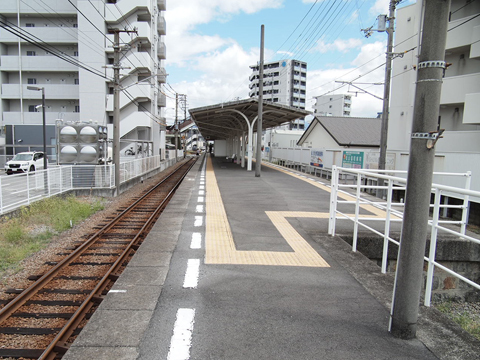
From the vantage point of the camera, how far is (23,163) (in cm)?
2548

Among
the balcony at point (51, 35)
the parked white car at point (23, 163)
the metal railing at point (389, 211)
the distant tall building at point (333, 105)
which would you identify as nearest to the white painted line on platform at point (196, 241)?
the metal railing at point (389, 211)

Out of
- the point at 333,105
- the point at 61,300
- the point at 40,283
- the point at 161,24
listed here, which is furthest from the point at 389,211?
the point at 333,105

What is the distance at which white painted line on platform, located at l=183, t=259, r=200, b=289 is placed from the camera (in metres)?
4.24

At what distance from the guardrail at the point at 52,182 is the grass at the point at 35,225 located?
39 cm

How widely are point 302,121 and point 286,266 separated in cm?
8361

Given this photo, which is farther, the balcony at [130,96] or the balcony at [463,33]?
the balcony at [130,96]

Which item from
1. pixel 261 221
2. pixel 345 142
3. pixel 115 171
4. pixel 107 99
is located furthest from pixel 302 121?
pixel 261 221

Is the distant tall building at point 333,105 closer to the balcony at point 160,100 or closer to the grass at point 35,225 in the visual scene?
the balcony at point 160,100

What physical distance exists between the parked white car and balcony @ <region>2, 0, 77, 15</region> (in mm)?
15928

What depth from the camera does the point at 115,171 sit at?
634 inches

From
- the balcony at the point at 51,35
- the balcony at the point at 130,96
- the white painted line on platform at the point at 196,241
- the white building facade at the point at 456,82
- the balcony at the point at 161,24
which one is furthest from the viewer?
the balcony at the point at 161,24

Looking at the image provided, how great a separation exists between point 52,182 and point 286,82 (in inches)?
2957

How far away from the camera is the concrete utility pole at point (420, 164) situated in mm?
2830

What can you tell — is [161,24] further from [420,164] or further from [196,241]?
[420,164]
